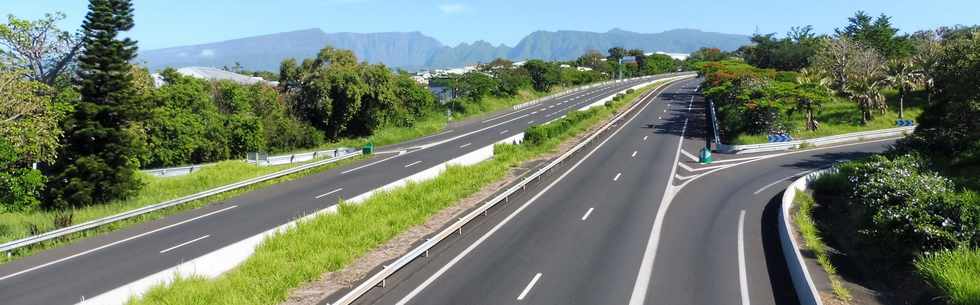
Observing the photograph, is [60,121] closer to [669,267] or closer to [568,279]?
[568,279]

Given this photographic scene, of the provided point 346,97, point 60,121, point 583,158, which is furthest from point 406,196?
point 346,97

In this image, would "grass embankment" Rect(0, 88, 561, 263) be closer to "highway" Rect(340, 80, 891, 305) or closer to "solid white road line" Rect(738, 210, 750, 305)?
"highway" Rect(340, 80, 891, 305)

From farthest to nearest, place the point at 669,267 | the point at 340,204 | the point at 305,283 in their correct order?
the point at 340,204
the point at 669,267
the point at 305,283

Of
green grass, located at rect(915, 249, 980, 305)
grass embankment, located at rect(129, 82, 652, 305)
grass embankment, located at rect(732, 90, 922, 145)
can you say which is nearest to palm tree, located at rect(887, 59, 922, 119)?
grass embankment, located at rect(732, 90, 922, 145)

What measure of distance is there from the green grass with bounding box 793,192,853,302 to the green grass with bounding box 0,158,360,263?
2448 cm

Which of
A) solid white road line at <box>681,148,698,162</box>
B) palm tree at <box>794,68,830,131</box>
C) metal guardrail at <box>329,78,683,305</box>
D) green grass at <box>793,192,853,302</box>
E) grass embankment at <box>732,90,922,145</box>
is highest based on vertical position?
palm tree at <box>794,68,830,131</box>

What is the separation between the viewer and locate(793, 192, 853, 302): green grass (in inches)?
558

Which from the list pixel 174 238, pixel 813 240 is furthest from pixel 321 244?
pixel 813 240

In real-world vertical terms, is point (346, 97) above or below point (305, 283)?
above

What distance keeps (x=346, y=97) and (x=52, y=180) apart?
30497mm

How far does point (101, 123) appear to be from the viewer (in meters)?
A: 31.2

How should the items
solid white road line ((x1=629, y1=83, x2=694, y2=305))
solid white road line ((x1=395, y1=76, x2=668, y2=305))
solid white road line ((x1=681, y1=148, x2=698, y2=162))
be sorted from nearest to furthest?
1. solid white road line ((x1=629, y1=83, x2=694, y2=305))
2. solid white road line ((x1=395, y1=76, x2=668, y2=305))
3. solid white road line ((x1=681, y1=148, x2=698, y2=162))

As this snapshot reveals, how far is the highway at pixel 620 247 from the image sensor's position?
14.2 meters

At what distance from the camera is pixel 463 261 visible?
55.3ft
